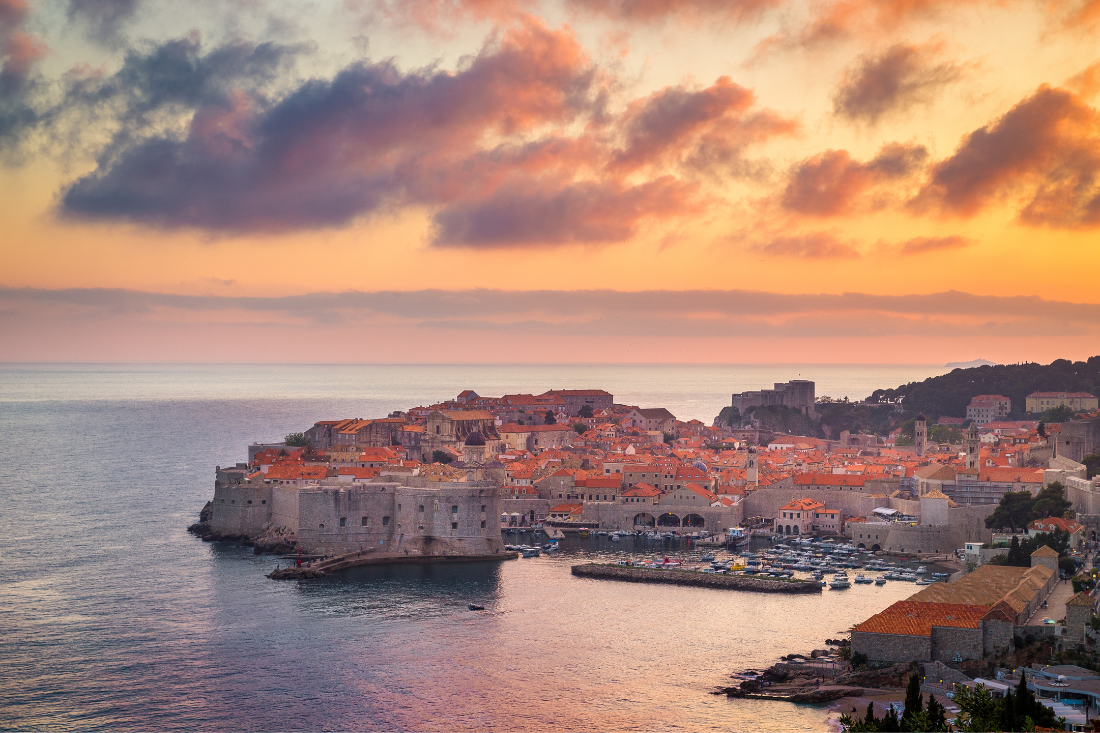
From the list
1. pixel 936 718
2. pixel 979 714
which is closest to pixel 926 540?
pixel 936 718

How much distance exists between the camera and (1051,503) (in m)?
36.7

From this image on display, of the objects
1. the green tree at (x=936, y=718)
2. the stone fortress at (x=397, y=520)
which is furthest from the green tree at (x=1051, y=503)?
the green tree at (x=936, y=718)

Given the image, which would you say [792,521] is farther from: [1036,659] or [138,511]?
[138,511]

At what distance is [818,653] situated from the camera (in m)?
25.3

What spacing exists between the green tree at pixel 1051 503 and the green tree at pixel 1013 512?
0.29 meters

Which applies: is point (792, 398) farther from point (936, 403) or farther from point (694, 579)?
point (694, 579)

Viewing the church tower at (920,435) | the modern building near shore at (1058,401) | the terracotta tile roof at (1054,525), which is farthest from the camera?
the modern building near shore at (1058,401)

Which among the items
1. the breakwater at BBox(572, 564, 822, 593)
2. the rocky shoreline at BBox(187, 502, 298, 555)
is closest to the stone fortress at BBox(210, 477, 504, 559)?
the rocky shoreline at BBox(187, 502, 298, 555)

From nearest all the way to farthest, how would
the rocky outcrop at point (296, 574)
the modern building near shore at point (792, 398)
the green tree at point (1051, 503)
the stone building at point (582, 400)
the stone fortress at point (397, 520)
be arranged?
the rocky outcrop at point (296, 574) → the green tree at point (1051, 503) → the stone fortress at point (397, 520) → the stone building at point (582, 400) → the modern building near shore at point (792, 398)

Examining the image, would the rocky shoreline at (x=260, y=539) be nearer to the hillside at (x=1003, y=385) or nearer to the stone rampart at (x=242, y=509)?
the stone rampart at (x=242, y=509)

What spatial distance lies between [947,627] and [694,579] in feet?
39.9

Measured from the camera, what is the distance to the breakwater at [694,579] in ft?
110

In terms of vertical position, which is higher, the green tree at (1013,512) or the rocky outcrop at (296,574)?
the green tree at (1013,512)

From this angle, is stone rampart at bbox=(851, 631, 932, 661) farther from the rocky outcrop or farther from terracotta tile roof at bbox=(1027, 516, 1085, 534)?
the rocky outcrop
